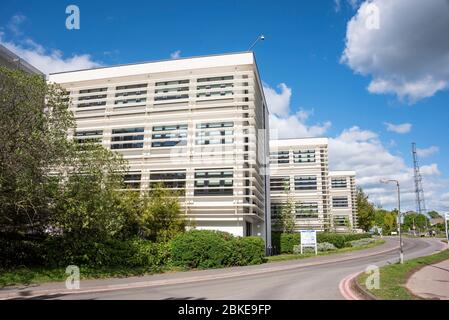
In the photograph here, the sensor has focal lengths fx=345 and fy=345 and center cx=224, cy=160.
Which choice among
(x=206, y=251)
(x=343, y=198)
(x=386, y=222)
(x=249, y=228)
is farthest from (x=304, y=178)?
(x=386, y=222)

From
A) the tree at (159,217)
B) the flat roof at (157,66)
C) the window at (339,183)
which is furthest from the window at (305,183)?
the tree at (159,217)

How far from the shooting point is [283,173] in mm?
69688

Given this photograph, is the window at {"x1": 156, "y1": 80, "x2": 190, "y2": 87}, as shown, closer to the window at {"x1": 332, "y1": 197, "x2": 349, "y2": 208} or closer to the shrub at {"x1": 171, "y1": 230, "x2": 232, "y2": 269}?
the shrub at {"x1": 171, "y1": 230, "x2": 232, "y2": 269}

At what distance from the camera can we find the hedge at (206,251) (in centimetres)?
2408

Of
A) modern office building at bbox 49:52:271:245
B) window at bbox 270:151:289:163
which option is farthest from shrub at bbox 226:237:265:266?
window at bbox 270:151:289:163

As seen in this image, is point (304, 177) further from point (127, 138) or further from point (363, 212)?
point (127, 138)

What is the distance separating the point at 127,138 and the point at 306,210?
41129 millimetres

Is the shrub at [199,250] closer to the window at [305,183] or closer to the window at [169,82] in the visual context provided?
the window at [169,82]

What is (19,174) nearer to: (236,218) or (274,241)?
(236,218)

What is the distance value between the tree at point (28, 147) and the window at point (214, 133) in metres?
14.8

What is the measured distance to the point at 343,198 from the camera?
84562mm

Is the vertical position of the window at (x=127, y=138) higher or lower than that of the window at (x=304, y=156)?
lower

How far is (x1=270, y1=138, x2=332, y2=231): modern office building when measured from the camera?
65.7 meters
